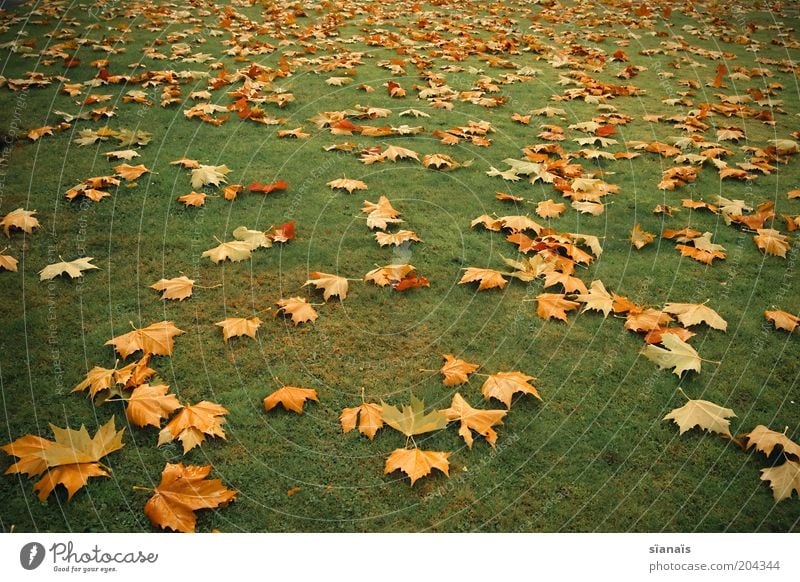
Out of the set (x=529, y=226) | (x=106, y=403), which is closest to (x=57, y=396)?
(x=106, y=403)

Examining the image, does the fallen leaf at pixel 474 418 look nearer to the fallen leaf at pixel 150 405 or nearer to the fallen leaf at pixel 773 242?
the fallen leaf at pixel 150 405

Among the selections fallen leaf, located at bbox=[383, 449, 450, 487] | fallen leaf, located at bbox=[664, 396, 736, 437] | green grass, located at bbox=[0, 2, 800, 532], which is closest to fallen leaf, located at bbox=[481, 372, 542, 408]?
green grass, located at bbox=[0, 2, 800, 532]

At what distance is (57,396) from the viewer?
9.47 feet

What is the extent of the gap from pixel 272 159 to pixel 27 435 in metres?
3.31

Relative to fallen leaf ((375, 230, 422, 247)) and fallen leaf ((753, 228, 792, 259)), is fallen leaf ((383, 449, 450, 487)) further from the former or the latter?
fallen leaf ((753, 228, 792, 259))

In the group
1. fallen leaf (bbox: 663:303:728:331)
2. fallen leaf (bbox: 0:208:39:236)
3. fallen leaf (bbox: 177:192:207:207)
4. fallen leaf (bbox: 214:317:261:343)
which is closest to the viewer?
fallen leaf (bbox: 214:317:261:343)

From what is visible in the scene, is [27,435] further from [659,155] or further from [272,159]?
[659,155]

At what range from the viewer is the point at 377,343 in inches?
130

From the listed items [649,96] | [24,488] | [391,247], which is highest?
[649,96]
